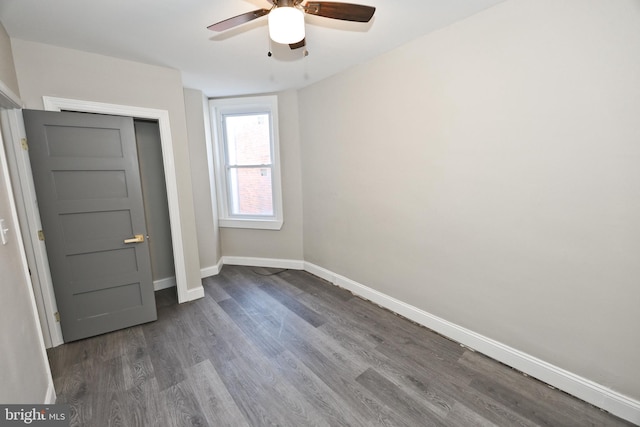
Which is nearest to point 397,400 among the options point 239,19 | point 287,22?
point 287,22

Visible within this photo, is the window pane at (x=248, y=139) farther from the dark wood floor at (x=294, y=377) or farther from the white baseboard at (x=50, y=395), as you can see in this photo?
the white baseboard at (x=50, y=395)

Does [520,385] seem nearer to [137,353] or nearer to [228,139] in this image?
Answer: [137,353]

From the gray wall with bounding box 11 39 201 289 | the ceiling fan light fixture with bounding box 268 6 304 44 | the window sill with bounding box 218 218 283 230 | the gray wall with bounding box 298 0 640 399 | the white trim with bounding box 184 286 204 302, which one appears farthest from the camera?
the window sill with bounding box 218 218 283 230

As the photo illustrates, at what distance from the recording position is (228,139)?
12.6 ft

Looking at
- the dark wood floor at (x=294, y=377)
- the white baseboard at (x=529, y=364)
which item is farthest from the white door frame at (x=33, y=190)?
the white baseboard at (x=529, y=364)

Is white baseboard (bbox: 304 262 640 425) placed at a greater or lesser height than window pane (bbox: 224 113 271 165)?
lesser

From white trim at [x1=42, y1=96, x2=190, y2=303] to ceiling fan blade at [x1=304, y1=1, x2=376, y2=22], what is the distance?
196cm

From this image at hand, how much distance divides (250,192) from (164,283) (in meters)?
1.67

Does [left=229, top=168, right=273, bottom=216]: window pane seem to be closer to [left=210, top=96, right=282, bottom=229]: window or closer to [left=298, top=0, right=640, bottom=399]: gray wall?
[left=210, top=96, right=282, bottom=229]: window

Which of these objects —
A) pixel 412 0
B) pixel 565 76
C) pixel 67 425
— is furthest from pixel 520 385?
pixel 67 425

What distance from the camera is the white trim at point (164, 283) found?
3.34 m

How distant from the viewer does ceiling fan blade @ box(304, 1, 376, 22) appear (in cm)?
137

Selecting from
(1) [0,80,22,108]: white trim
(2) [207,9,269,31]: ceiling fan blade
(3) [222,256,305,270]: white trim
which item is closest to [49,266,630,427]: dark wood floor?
(3) [222,256,305,270]: white trim

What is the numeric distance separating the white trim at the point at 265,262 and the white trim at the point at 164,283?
2.60 feet
